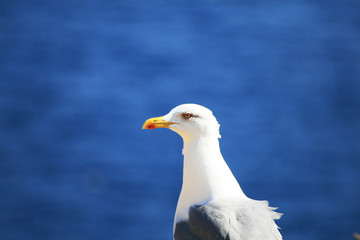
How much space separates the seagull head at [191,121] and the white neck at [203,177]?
0.03 m

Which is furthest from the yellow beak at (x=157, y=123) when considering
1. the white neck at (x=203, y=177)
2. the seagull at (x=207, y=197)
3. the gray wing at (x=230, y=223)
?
the gray wing at (x=230, y=223)

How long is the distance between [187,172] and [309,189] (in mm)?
4131

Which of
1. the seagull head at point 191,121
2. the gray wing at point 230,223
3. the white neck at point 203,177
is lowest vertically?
the gray wing at point 230,223

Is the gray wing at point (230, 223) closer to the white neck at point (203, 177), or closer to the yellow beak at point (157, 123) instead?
the white neck at point (203, 177)

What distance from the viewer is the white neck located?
2588 mm

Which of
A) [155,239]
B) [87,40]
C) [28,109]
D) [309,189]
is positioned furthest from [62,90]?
[309,189]

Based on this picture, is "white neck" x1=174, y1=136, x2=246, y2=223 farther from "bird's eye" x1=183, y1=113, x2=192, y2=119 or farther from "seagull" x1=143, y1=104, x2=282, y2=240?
"bird's eye" x1=183, y1=113, x2=192, y2=119

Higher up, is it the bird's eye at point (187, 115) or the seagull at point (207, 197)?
the bird's eye at point (187, 115)

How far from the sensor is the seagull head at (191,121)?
8.48 ft

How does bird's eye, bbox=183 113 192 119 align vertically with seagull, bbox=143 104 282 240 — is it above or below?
above

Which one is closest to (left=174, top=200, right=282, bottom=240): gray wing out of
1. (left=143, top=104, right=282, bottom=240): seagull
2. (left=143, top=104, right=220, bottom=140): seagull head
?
(left=143, top=104, right=282, bottom=240): seagull

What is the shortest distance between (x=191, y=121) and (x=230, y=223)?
0.50 metres

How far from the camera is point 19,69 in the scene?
825 cm

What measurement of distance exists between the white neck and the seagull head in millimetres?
35
